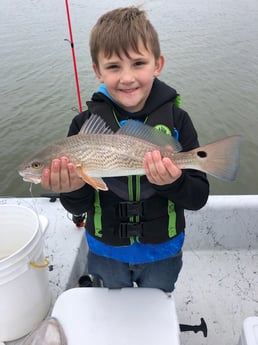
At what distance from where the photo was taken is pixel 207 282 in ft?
9.38

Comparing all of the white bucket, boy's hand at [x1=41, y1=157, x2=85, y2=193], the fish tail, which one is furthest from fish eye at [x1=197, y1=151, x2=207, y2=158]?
the white bucket

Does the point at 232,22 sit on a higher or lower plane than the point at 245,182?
higher

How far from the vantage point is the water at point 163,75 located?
6.55 metres

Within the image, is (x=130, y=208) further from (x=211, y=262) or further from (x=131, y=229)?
(x=211, y=262)

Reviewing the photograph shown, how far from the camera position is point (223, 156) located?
155 cm

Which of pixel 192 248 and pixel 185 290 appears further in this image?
pixel 192 248

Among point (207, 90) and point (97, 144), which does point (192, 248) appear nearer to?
point (97, 144)

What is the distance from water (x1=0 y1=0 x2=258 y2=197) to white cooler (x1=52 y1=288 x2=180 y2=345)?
382 cm

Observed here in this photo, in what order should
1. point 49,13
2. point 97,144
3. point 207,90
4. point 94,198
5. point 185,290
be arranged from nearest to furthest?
point 97,144
point 94,198
point 185,290
point 207,90
point 49,13

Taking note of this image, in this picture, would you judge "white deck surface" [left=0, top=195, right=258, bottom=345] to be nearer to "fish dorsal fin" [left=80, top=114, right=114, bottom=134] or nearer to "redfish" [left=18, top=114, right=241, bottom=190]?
"redfish" [left=18, top=114, right=241, bottom=190]

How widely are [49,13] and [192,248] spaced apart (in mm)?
13455

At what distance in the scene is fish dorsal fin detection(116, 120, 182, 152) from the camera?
1683 mm

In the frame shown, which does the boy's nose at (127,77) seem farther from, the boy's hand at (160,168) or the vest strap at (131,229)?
the vest strap at (131,229)

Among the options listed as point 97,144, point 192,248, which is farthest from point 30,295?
point 192,248
